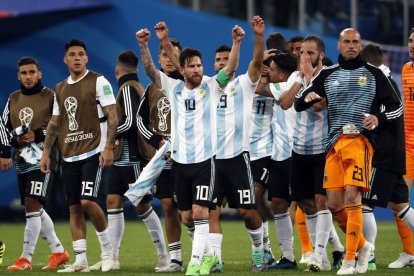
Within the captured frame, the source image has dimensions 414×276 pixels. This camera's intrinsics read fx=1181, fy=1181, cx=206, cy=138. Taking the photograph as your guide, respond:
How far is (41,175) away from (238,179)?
8.97ft

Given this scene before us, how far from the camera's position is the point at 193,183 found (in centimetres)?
1228

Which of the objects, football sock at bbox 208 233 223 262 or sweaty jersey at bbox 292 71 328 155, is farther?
sweaty jersey at bbox 292 71 328 155

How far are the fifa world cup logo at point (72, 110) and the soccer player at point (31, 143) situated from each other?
885mm

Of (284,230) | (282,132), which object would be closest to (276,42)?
(282,132)

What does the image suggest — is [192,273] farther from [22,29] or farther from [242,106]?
[22,29]

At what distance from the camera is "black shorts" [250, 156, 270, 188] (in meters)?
13.9

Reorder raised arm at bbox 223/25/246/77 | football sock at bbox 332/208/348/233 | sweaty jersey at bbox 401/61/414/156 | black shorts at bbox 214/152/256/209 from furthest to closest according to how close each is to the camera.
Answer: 1. sweaty jersey at bbox 401/61/414/156
2. black shorts at bbox 214/152/256/209
3. football sock at bbox 332/208/348/233
4. raised arm at bbox 223/25/246/77

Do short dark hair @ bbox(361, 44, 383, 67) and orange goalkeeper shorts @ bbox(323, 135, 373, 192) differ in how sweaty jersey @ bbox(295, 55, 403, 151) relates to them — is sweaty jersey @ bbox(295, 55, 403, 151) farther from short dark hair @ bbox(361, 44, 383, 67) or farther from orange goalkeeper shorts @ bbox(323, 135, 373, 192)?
short dark hair @ bbox(361, 44, 383, 67)

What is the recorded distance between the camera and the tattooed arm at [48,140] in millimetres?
13586

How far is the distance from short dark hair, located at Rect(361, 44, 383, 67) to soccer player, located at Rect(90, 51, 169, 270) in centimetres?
271

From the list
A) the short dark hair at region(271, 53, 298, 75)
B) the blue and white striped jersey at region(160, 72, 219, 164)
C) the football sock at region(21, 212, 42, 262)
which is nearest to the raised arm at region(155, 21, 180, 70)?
the blue and white striped jersey at region(160, 72, 219, 164)

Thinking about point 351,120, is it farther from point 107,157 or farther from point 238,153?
point 107,157

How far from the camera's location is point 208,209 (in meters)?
12.2

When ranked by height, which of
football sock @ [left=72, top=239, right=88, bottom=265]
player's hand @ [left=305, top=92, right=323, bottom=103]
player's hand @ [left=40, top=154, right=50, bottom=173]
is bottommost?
football sock @ [left=72, top=239, right=88, bottom=265]
